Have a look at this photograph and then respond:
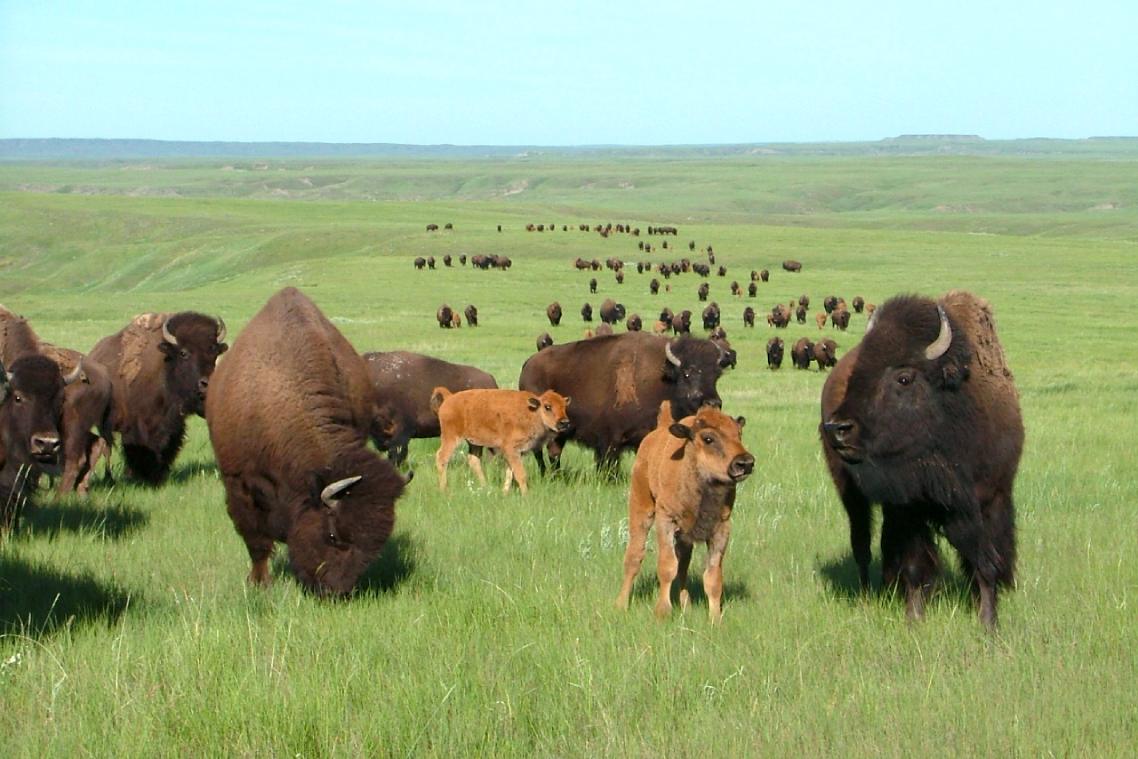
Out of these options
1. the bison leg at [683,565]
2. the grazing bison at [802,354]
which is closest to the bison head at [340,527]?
the bison leg at [683,565]

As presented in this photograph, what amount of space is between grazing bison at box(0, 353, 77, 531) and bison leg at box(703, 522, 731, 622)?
184 inches

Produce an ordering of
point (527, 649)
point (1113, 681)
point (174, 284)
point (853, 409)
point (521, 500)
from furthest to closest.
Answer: point (174, 284) → point (521, 500) → point (853, 409) → point (527, 649) → point (1113, 681)

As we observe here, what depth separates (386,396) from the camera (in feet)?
49.9

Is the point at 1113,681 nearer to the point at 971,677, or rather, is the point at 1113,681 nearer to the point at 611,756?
the point at 971,677

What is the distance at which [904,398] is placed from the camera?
6.90 m

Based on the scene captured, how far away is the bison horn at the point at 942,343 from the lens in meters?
6.83

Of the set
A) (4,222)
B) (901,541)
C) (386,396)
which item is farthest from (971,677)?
(4,222)

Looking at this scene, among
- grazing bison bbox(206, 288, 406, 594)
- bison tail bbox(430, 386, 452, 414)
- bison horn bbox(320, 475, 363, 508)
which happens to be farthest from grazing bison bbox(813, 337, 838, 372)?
bison horn bbox(320, 475, 363, 508)

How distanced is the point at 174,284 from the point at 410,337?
34808mm

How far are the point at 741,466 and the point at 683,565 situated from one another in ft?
3.63

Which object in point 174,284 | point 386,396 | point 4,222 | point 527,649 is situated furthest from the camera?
point 4,222

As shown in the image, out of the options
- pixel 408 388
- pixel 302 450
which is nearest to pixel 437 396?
pixel 408 388

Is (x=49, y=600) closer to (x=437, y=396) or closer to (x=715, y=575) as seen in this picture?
(x=715, y=575)

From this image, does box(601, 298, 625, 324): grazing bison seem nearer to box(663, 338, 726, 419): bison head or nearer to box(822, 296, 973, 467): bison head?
box(663, 338, 726, 419): bison head
